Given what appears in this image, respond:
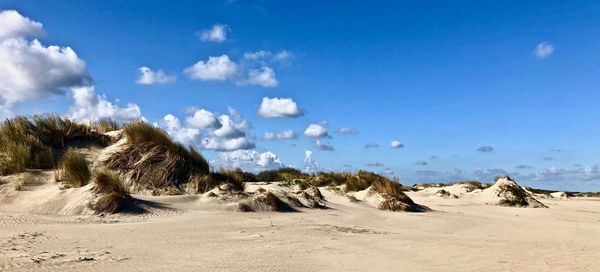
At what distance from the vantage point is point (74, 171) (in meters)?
9.29

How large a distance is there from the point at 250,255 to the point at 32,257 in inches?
73.3

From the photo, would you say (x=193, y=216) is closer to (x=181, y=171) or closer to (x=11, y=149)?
(x=181, y=171)

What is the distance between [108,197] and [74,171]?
8.86 ft


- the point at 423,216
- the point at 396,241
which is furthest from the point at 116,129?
the point at 396,241

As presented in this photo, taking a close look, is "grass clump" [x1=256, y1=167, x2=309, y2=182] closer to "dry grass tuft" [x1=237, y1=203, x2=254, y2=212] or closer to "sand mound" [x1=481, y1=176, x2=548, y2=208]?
"sand mound" [x1=481, y1=176, x2=548, y2=208]

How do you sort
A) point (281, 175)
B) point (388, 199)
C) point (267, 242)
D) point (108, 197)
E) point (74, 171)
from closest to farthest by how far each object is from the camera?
point (267, 242)
point (108, 197)
point (74, 171)
point (388, 199)
point (281, 175)

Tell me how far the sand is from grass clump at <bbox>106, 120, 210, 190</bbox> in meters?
1.67

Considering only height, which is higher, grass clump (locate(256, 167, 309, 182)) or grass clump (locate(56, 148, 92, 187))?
grass clump (locate(256, 167, 309, 182))

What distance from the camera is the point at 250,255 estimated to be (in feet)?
15.3

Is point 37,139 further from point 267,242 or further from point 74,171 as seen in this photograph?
point 267,242

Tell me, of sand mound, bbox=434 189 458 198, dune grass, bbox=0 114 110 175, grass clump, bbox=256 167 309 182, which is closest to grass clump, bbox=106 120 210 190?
dune grass, bbox=0 114 110 175

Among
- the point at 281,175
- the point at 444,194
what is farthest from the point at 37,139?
the point at 444,194

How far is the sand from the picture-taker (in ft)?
14.1

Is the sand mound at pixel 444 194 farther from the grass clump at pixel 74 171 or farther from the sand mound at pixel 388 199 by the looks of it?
the grass clump at pixel 74 171
